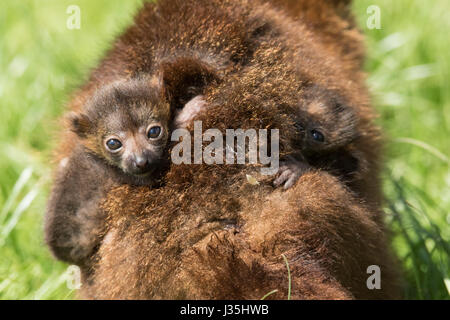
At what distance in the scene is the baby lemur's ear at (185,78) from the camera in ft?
9.66

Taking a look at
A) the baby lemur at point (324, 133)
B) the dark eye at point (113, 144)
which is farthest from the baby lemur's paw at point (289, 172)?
the dark eye at point (113, 144)

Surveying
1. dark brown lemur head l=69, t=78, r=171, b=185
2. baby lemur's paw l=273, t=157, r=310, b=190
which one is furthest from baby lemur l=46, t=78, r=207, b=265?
baby lemur's paw l=273, t=157, r=310, b=190

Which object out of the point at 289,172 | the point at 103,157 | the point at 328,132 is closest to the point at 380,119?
the point at 328,132

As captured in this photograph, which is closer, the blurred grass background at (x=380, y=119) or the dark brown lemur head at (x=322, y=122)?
the dark brown lemur head at (x=322, y=122)

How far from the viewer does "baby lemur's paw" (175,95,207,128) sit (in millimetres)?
2879

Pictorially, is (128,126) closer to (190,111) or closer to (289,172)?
(190,111)

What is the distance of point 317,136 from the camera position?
10.0ft

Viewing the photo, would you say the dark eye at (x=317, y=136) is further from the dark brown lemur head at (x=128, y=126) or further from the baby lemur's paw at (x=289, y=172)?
the dark brown lemur head at (x=128, y=126)

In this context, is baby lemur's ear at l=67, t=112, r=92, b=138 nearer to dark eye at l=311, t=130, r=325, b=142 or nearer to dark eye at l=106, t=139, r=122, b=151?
dark eye at l=106, t=139, r=122, b=151

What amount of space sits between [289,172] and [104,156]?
2.70ft

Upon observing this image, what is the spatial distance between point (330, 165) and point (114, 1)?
520 centimetres

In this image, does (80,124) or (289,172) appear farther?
(80,124)

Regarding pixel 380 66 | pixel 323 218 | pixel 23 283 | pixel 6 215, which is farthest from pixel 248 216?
pixel 380 66

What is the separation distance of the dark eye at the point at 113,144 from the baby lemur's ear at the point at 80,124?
→ 0.34 feet
